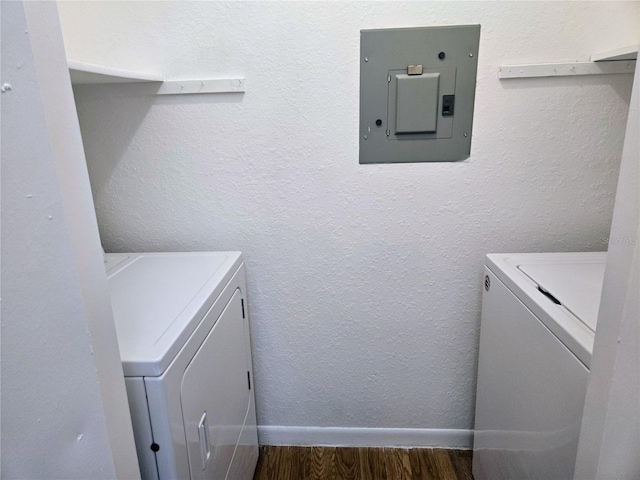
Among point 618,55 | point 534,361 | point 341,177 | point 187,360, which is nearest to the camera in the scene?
point 187,360

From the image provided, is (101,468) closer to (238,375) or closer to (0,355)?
(0,355)

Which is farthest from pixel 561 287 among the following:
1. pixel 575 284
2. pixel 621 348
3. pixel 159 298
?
pixel 159 298

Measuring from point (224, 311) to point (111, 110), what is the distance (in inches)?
31.8

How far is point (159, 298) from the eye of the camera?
3.48ft

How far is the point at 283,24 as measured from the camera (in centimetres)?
130

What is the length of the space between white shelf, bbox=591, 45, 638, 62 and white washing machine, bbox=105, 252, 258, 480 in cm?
127

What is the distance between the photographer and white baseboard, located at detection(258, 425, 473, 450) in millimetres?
1670

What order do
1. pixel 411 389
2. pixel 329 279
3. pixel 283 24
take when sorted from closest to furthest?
pixel 283 24
pixel 329 279
pixel 411 389

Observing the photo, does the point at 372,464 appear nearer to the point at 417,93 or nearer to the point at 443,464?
the point at 443,464

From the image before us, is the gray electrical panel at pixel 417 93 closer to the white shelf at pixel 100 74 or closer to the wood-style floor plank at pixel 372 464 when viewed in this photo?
the white shelf at pixel 100 74

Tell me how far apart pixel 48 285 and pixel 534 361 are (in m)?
1.02

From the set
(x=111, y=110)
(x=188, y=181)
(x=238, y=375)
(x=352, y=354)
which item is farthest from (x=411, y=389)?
(x=111, y=110)

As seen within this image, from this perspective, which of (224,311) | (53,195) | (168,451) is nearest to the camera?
(53,195)

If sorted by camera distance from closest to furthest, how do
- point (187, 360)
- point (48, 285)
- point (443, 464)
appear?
point (48, 285)
point (187, 360)
point (443, 464)
